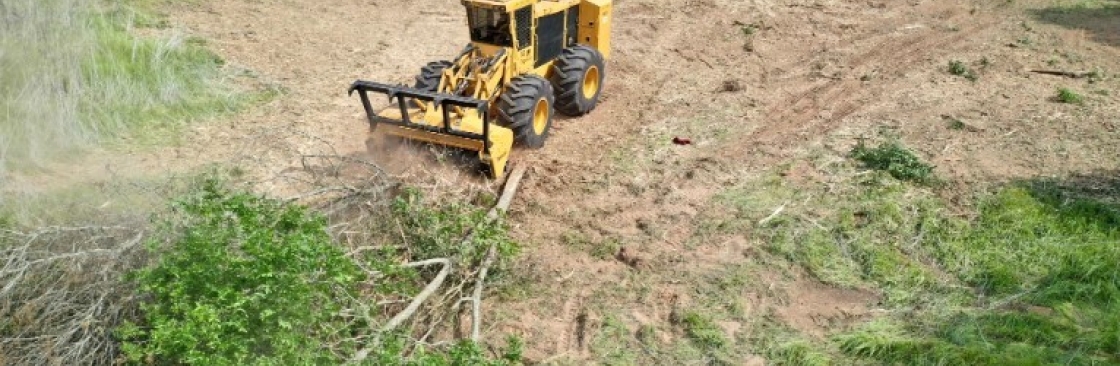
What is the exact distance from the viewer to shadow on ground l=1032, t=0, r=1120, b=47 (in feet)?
37.6

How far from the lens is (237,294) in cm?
441

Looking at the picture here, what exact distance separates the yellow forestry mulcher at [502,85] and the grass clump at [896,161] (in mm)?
2964

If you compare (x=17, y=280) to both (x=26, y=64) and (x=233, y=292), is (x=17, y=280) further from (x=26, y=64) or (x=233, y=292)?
(x=26, y=64)

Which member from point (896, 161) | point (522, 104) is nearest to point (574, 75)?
point (522, 104)

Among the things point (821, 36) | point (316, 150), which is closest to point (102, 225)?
point (316, 150)

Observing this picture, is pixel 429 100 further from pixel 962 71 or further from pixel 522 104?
pixel 962 71

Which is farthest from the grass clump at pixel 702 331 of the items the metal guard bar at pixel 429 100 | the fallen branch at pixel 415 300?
the metal guard bar at pixel 429 100

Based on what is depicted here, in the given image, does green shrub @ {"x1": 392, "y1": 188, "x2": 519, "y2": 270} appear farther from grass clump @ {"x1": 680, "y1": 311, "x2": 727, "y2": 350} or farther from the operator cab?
the operator cab

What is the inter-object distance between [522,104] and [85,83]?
5.18 meters

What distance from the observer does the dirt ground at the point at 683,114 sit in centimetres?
647

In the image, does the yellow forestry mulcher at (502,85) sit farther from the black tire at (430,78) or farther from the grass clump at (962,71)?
the grass clump at (962,71)

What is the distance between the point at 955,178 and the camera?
7531mm

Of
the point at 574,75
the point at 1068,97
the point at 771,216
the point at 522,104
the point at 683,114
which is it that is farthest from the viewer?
the point at 683,114

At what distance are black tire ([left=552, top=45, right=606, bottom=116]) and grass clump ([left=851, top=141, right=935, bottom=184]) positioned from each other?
9.35 feet
